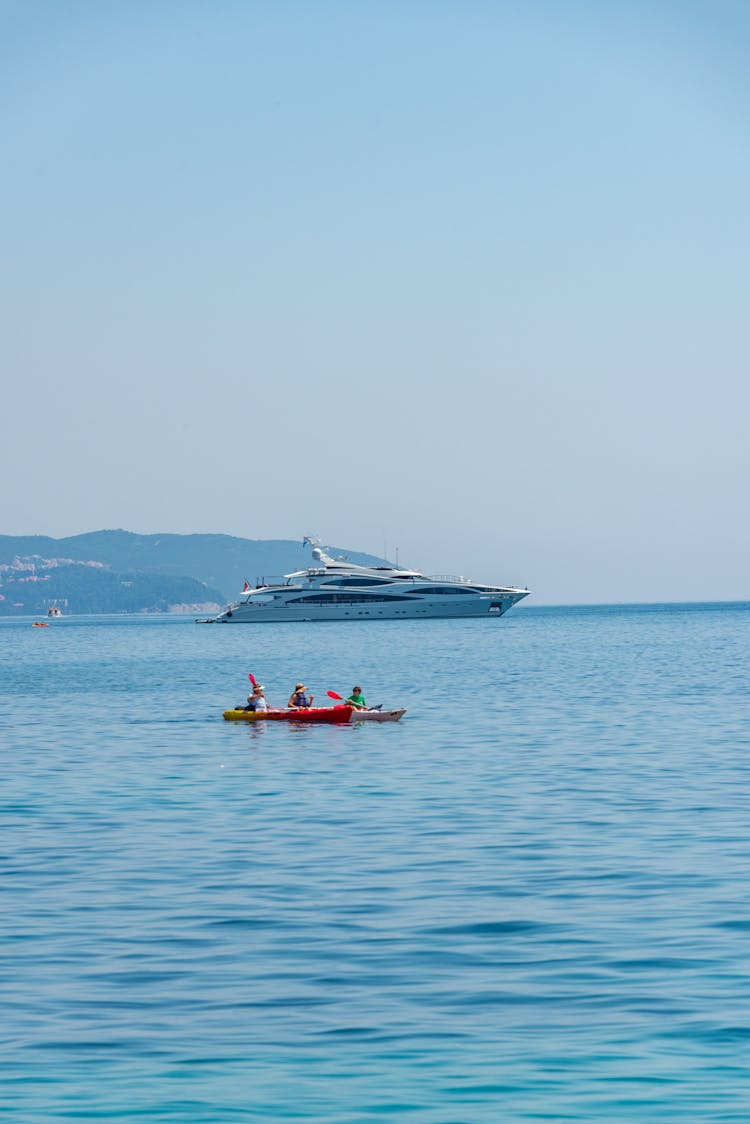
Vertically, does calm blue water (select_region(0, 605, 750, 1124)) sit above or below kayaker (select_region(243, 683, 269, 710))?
below

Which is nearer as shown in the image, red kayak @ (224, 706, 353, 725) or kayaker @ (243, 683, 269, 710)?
red kayak @ (224, 706, 353, 725)

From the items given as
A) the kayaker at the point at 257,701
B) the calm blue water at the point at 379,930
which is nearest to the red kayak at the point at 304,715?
the kayaker at the point at 257,701

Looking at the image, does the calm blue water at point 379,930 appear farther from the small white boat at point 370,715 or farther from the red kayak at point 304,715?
the red kayak at point 304,715

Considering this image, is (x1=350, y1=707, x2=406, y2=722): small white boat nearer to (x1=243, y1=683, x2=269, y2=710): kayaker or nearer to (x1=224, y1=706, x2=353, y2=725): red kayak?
(x1=224, y1=706, x2=353, y2=725): red kayak

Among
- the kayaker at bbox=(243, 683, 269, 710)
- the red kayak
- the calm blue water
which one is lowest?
the calm blue water

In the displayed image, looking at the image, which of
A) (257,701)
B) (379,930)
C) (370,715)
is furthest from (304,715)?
(379,930)

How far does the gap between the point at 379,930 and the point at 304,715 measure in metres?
32.3

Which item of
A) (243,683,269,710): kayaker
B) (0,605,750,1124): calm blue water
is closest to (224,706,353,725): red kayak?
(243,683,269,710): kayaker

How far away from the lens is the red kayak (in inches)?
1981

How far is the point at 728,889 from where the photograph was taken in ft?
68.2

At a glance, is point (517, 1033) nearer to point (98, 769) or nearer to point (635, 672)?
point (98, 769)

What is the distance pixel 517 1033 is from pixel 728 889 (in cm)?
739

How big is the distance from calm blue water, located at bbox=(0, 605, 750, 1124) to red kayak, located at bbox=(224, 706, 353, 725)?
4654 mm

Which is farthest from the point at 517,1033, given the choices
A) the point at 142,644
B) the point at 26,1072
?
the point at 142,644
